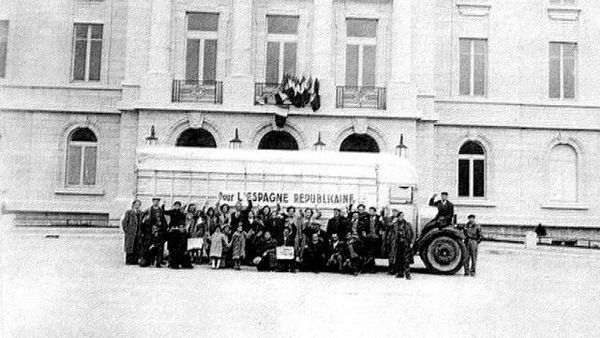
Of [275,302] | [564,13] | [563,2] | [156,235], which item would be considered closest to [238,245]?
[156,235]

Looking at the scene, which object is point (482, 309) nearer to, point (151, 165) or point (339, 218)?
point (339, 218)

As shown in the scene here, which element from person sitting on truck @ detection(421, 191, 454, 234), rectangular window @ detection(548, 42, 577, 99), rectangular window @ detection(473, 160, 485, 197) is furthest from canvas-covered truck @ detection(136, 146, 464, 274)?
rectangular window @ detection(548, 42, 577, 99)

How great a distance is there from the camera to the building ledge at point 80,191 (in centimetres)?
2905

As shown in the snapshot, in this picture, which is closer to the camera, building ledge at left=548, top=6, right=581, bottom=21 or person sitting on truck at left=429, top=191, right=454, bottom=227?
person sitting on truck at left=429, top=191, right=454, bottom=227

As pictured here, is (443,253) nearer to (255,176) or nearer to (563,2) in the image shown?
(255,176)

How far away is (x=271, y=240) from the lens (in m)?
17.7

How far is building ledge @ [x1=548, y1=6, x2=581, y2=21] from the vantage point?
30625 mm

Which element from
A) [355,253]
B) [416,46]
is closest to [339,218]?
[355,253]

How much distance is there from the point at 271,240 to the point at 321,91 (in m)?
11.7

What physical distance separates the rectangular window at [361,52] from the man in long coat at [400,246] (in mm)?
12845

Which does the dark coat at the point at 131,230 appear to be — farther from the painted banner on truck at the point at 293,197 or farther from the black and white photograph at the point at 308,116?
the painted banner on truck at the point at 293,197

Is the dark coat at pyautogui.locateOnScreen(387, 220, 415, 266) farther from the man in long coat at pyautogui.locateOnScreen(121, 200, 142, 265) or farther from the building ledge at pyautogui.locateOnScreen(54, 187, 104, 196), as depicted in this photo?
the building ledge at pyautogui.locateOnScreen(54, 187, 104, 196)

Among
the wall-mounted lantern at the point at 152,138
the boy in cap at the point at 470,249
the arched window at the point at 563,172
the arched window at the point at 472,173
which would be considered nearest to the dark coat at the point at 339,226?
the boy in cap at the point at 470,249

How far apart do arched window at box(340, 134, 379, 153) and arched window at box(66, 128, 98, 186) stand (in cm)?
1070
